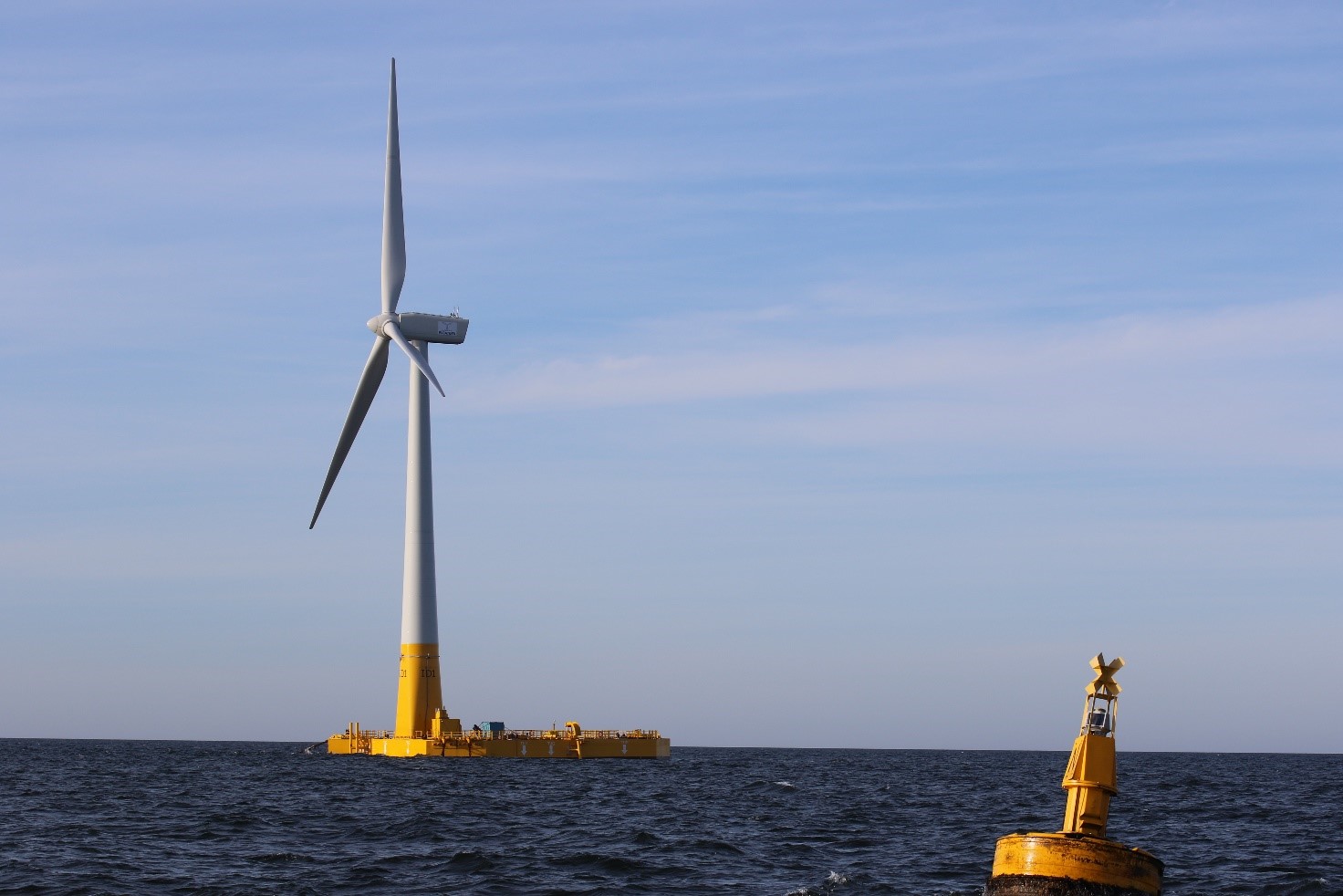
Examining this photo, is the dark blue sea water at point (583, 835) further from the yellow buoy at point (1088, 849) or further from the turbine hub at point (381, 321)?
the turbine hub at point (381, 321)

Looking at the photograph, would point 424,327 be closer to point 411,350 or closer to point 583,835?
point 411,350

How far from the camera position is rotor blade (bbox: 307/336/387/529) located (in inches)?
5349

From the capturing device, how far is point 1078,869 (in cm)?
2797

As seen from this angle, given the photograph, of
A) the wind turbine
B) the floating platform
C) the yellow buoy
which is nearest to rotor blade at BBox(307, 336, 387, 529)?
the wind turbine

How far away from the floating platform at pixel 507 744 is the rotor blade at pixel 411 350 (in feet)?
105

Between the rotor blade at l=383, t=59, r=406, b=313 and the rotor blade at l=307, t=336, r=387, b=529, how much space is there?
5.89 m

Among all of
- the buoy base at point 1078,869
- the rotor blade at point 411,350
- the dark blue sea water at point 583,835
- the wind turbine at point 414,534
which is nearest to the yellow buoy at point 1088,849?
the buoy base at point 1078,869

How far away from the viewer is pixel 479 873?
4678 cm

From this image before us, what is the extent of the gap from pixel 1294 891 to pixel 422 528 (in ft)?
337

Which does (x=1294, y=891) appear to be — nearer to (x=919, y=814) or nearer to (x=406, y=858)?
(x=406, y=858)

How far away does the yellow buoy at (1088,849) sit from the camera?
27.9 meters

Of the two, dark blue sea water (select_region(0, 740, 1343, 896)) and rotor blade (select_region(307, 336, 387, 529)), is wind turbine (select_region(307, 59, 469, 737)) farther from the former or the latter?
dark blue sea water (select_region(0, 740, 1343, 896))

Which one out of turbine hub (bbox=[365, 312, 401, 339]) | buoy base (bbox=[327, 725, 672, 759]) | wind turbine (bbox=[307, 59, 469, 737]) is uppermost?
turbine hub (bbox=[365, 312, 401, 339])

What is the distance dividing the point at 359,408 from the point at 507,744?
1328 inches
